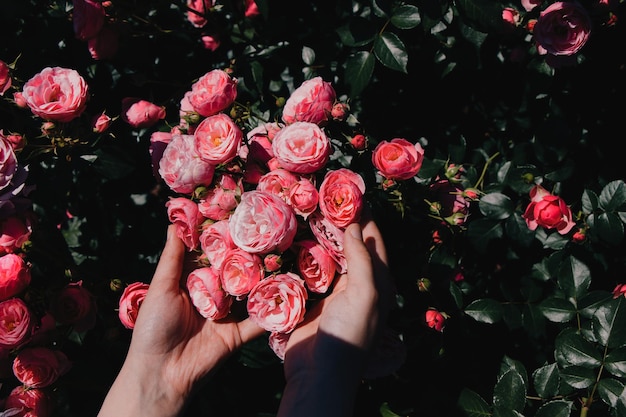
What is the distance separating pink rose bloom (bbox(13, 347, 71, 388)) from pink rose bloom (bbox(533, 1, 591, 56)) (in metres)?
1.92

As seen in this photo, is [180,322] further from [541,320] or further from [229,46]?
[229,46]

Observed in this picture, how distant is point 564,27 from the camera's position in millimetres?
1634

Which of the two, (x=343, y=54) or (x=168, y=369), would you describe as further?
(x=343, y=54)

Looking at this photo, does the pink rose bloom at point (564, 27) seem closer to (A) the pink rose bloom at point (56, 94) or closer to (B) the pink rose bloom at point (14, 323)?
(A) the pink rose bloom at point (56, 94)

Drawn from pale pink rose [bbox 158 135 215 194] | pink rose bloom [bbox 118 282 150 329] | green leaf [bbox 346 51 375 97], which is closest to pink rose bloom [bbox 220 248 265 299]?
pale pink rose [bbox 158 135 215 194]

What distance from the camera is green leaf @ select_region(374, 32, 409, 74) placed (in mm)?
1678

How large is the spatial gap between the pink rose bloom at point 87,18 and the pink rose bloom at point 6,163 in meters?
0.51

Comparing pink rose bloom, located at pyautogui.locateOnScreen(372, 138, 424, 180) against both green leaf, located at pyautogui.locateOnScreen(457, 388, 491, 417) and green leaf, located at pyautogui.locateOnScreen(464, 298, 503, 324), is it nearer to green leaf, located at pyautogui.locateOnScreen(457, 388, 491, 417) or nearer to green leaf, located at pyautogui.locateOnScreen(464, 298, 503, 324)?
A: green leaf, located at pyautogui.locateOnScreen(464, 298, 503, 324)

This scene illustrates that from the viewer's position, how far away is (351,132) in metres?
1.80

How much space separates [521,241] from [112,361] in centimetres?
161

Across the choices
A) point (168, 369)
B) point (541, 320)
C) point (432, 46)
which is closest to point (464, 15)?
point (432, 46)

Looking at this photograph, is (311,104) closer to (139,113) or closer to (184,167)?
→ (184,167)

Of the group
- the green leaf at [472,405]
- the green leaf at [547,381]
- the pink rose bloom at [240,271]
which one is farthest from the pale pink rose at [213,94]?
the green leaf at [547,381]

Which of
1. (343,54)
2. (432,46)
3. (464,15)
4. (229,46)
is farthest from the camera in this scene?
(229,46)
